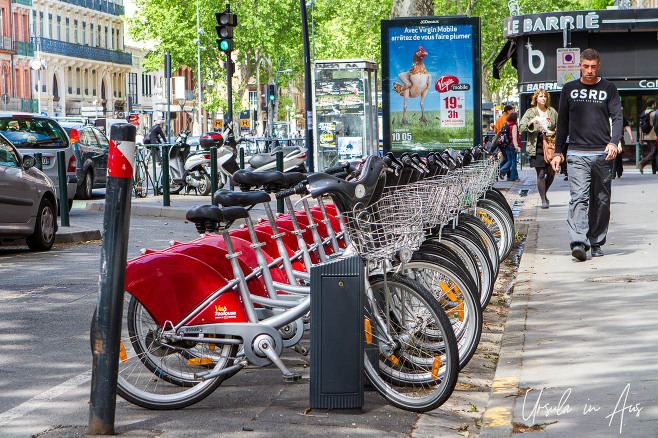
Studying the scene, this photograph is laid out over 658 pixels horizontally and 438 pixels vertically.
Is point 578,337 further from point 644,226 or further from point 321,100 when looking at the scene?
point 321,100

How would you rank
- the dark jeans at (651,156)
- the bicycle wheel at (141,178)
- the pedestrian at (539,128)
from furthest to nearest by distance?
the dark jeans at (651,156) → the bicycle wheel at (141,178) → the pedestrian at (539,128)

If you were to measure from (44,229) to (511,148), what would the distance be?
591 inches

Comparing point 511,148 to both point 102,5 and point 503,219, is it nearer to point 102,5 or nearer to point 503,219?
point 503,219

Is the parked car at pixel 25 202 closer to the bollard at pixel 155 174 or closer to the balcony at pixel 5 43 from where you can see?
the bollard at pixel 155 174

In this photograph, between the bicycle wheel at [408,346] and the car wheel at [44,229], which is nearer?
the bicycle wheel at [408,346]

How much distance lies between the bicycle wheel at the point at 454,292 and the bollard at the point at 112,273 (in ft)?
5.67

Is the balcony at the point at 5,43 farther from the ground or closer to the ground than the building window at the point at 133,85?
farther from the ground

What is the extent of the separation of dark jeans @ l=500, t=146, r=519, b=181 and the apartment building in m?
42.9

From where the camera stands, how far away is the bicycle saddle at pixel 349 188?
491cm

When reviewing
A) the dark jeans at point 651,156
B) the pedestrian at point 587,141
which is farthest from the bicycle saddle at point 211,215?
the dark jeans at point 651,156

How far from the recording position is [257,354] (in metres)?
5.11

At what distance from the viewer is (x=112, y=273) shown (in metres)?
4.55

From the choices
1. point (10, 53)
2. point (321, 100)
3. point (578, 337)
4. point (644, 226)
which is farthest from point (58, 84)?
point (578, 337)

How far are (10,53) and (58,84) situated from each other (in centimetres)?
828
